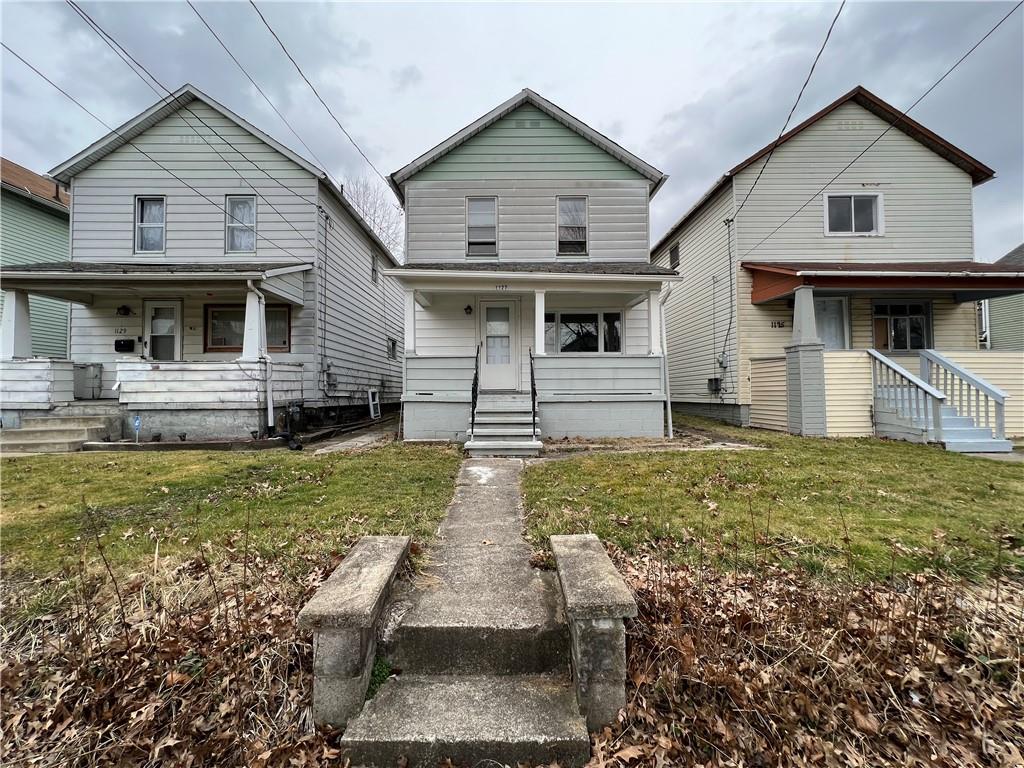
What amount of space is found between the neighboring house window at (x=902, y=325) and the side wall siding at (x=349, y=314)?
1418 cm

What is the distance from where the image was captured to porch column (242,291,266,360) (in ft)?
31.4

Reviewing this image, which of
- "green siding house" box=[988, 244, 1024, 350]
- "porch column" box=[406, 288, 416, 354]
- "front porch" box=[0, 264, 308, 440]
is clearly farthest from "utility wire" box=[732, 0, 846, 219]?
"green siding house" box=[988, 244, 1024, 350]

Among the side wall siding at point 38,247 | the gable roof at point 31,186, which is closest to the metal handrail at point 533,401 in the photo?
the side wall siding at point 38,247

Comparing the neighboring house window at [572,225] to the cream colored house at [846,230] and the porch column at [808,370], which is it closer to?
the cream colored house at [846,230]

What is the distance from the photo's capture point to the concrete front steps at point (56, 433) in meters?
8.38

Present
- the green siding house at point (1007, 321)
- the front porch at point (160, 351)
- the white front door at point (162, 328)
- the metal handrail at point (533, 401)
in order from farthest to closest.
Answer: the green siding house at point (1007, 321) → the white front door at point (162, 328) → the front porch at point (160, 351) → the metal handrail at point (533, 401)

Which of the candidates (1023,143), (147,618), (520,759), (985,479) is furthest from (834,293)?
(147,618)

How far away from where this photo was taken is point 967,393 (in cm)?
882

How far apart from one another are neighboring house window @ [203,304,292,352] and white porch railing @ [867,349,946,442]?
538 inches

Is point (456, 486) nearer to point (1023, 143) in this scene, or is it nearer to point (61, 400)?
point (61, 400)

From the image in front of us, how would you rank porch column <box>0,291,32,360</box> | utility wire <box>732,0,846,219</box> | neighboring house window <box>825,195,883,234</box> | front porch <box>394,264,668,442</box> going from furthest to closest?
neighboring house window <box>825,195,883,234</box>, porch column <box>0,291,32,360</box>, front porch <box>394,264,668,442</box>, utility wire <box>732,0,846,219</box>

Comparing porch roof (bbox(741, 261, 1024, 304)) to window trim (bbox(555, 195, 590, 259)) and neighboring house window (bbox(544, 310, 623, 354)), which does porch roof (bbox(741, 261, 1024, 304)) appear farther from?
window trim (bbox(555, 195, 590, 259))

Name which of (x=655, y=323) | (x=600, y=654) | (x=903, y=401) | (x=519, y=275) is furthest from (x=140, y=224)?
(x=903, y=401)

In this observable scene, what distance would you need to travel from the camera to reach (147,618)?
2.46 metres
